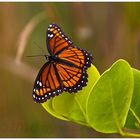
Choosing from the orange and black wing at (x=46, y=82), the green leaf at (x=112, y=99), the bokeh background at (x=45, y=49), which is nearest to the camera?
the green leaf at (x=112, y=99)

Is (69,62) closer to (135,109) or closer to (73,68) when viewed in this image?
(73,68)

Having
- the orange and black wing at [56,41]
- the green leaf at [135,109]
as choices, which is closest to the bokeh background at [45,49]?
the orange and black wing at [56,41]

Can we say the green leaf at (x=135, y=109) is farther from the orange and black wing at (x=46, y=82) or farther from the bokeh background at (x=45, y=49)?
the bokeh background at (x=45, y=49)

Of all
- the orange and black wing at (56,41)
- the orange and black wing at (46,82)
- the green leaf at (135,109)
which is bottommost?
the green leaf at (135,109)

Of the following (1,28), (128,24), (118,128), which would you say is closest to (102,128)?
(118,128)

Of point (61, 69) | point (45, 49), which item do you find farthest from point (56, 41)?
point (45, 49)

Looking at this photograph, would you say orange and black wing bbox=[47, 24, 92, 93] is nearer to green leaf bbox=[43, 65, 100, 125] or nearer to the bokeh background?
green leaf bbox=[43, 65, 100, 125]

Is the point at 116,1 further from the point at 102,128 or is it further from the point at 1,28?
the point at 102,128
